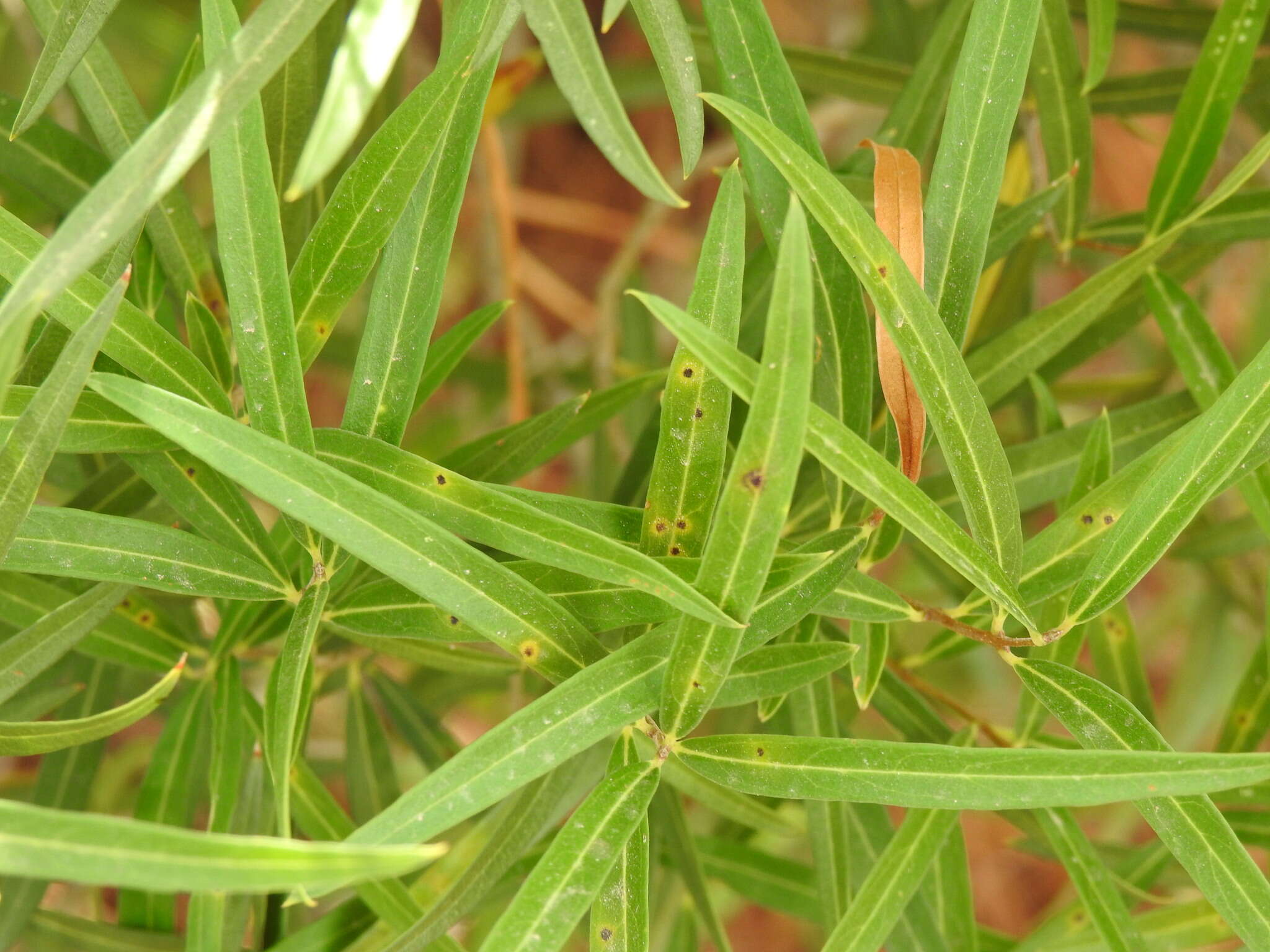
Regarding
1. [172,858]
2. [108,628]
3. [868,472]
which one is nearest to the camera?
[172,858]

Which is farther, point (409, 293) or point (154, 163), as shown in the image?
point (409, 293)

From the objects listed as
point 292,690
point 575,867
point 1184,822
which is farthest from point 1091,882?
point 292,690

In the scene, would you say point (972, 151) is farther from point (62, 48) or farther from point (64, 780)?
point (64, 780)

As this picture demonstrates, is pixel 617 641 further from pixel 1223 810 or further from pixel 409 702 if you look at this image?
pixel 1223 810

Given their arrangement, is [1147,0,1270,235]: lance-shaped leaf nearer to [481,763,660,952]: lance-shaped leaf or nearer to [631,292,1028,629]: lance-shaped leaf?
[631,292,1028,629]: lance-shaped leaf

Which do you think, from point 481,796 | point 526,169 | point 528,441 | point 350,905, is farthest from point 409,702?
point 526,169
